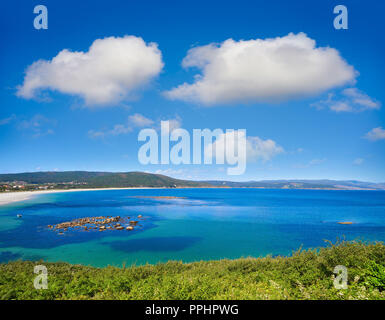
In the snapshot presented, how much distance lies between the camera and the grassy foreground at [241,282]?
7883 mm

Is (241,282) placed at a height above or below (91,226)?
above

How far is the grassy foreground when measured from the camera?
7883mm

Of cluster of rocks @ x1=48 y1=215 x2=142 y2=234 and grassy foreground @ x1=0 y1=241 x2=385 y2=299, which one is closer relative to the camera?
grassy foreground @ x1=0 y1=241 x2=385 y2=299

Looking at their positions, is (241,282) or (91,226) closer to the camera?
(241,282)

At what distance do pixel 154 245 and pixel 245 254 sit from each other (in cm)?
1355

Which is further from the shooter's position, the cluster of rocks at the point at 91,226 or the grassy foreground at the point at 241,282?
the cluster of rocks at the point at 91,226

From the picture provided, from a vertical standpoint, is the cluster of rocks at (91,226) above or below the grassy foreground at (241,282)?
below

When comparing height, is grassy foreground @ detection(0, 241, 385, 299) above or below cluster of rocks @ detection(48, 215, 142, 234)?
above

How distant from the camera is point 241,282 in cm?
1045

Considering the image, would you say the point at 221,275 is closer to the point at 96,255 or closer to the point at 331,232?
the point at 96,255
